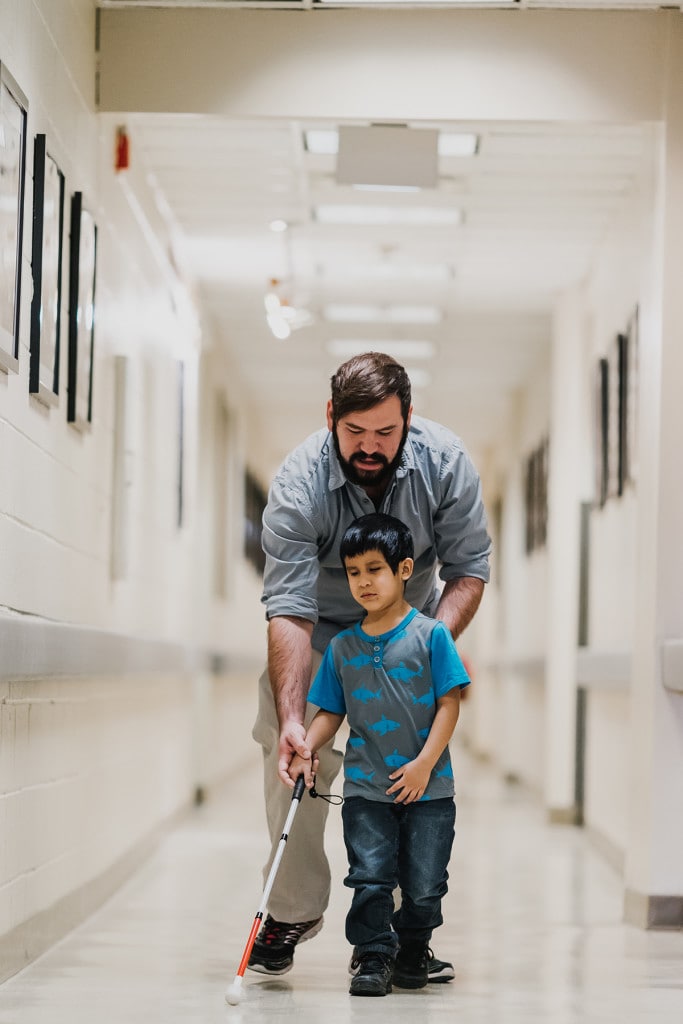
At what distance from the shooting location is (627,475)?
252 inches

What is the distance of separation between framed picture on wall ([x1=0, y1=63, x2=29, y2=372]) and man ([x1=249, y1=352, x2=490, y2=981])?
707 millimetres

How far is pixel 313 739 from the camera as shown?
10.9 ft

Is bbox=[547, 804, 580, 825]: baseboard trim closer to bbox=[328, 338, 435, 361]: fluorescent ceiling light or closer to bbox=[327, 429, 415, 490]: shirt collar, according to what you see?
bbox=[328, 338, 435, 361]: fluorescent ceiling light

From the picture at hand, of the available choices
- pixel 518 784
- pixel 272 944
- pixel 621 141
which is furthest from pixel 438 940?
pixel 518 784

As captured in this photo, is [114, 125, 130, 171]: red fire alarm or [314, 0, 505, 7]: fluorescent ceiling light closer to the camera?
[314, 0, 505, 7]: fluorescent ceiling light

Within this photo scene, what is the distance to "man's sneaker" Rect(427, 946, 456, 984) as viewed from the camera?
140 inches

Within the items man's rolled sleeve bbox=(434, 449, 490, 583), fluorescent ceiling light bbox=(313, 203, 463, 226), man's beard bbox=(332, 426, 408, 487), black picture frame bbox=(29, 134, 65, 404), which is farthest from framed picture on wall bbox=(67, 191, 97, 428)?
fluorescent ceiling light bbox=(313, 203, 463, 226)

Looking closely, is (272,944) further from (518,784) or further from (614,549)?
(518,784)

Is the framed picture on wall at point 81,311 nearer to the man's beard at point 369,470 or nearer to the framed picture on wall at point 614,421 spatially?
the man's beard at point 369,470

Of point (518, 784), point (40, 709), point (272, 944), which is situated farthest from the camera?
point (518, 784)

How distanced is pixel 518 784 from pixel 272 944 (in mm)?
8559

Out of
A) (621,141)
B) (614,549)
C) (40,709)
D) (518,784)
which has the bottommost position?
(518,784)

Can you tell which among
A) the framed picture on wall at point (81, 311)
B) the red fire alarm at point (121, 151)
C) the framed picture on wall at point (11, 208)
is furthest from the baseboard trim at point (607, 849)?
the framed picture on wall at point (11, 208)

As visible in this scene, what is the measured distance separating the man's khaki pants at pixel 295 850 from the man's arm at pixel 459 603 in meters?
0.40
